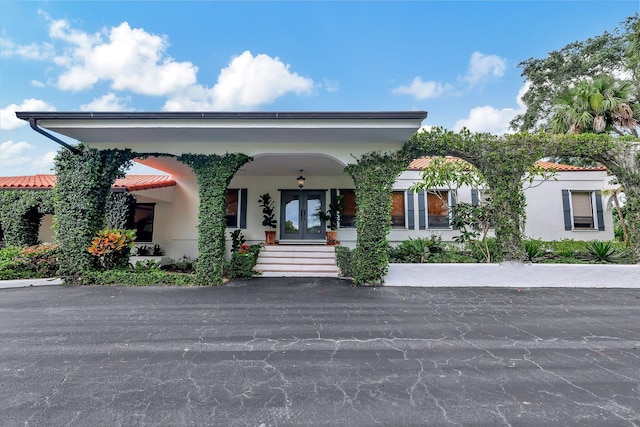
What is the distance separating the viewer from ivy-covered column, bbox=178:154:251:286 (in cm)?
645

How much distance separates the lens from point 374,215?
20.6ft

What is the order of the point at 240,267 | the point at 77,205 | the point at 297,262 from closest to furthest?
the point at 77,205
the point at 240,267
the point at 297,262

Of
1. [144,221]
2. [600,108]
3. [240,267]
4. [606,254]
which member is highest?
[600,108]

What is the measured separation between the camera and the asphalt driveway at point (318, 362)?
1.95 metres

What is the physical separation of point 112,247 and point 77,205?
1265mm

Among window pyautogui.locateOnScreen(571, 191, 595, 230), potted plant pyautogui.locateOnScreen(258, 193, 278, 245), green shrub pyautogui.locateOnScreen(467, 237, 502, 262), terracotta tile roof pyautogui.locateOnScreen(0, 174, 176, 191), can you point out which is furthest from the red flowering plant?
window pyautogui.locateOnScreen(571, 191, 595, 230)

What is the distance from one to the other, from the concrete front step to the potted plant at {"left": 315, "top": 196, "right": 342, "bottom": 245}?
1.40 metres

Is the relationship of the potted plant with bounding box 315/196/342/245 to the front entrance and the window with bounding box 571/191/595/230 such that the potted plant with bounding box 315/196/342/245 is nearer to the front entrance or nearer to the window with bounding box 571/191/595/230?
the front entrance

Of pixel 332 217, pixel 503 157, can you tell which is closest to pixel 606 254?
pixel 503 157

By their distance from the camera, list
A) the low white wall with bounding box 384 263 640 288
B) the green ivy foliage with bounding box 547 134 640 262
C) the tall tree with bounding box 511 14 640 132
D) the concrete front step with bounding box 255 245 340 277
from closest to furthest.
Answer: the low white wall with bounding box 384 263 640 288
the green ivy foliage with bounding box 547 134 640 262
the concrete front step with bounding box 255 245 340 277
the tall tree with bounding box 511 14 640 132

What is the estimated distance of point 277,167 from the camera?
927 centimetres

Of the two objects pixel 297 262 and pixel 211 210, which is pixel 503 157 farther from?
pixel 211 210

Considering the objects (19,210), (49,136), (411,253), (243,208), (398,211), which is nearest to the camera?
(49,136)

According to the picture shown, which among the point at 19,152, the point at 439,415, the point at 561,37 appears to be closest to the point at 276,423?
the point at 439,415
